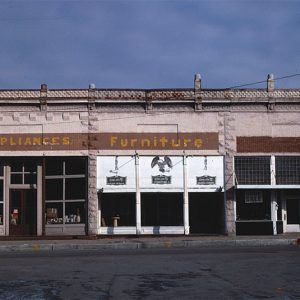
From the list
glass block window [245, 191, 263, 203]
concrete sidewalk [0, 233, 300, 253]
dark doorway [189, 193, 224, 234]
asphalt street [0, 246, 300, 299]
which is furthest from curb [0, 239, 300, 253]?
asphalt street [0, 246, 300, 299]

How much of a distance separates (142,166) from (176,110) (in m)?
3.21

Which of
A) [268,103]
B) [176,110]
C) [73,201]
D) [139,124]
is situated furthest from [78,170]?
[268,103]

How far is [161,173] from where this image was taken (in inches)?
1170

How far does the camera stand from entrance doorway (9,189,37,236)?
2984cm

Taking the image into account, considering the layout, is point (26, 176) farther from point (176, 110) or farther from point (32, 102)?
point (176, 110)

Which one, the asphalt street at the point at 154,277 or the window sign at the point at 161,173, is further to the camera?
the window sign at the point at 161,173

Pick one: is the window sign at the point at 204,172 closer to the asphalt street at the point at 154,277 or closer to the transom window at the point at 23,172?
the transom window at the point at 23,172

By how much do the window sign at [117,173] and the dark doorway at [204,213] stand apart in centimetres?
324

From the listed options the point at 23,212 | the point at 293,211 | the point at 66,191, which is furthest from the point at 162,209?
the point at 23,212

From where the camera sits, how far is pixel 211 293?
10953mm

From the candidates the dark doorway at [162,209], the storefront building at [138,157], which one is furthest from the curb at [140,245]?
the dark doorway at [162,209]

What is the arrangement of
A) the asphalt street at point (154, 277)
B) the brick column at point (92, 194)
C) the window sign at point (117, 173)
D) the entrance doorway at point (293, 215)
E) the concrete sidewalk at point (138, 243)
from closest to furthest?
→ the asphalt street at point (154, 277) → the concrete sidewalk at point (138, 243) → the brick column at point (92, 194) → the window sign at point (117, 173) → the entrance doorway at point (293, 215)

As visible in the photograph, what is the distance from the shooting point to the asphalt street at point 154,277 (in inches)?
433

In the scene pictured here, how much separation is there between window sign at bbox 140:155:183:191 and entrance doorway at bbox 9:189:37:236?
5492 mm
